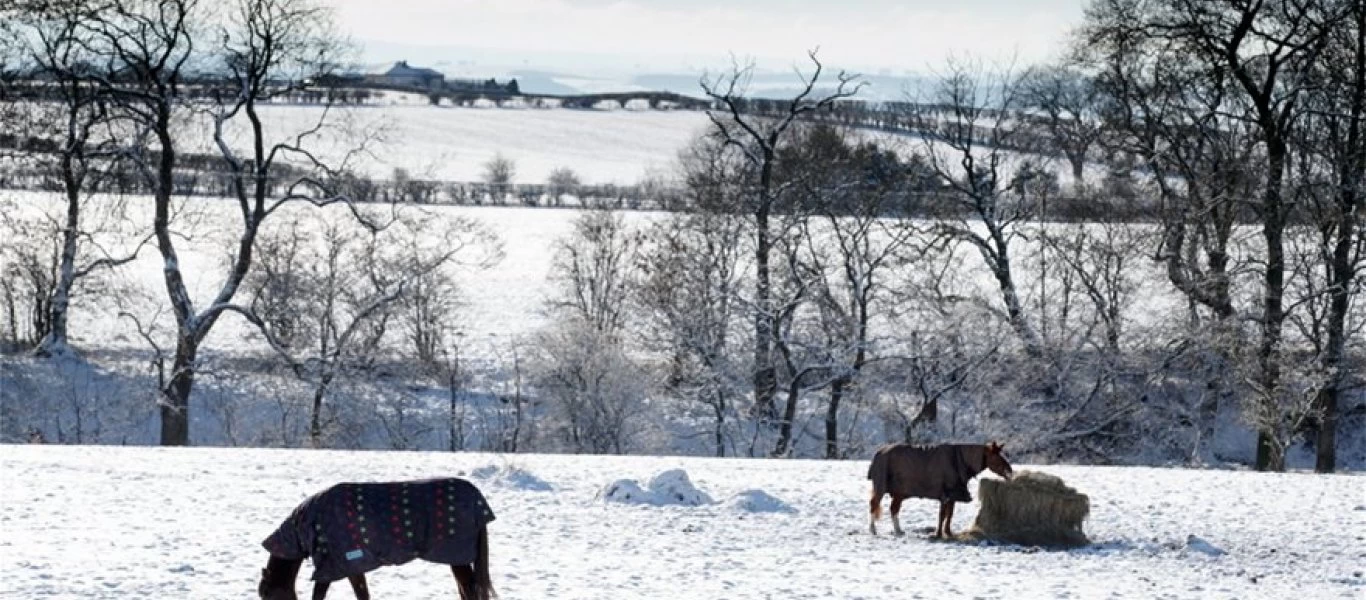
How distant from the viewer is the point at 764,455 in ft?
125

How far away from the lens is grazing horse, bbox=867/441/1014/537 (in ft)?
57.8

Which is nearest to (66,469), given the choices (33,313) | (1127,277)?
(33,313)

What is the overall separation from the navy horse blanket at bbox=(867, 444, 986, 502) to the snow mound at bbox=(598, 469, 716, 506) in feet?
9.78

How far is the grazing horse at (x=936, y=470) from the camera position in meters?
17.6

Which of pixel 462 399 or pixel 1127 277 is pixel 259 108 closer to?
pixel 462 399

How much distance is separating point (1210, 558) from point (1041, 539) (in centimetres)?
191

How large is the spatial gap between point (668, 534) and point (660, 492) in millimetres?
2125

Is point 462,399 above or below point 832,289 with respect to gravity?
below

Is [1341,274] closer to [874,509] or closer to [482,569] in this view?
[874,509]

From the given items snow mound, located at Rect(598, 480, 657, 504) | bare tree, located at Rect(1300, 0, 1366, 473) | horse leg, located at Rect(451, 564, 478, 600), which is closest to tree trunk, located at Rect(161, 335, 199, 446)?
snow mound, located at Rect(598, 480, 657, 504)

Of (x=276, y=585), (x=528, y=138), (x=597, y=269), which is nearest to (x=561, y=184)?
(x=528, y=138)

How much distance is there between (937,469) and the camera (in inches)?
694

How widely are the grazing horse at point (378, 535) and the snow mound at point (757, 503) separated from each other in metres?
7.11

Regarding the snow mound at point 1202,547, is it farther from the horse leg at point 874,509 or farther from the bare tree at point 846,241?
the bare tree at point 846,241
